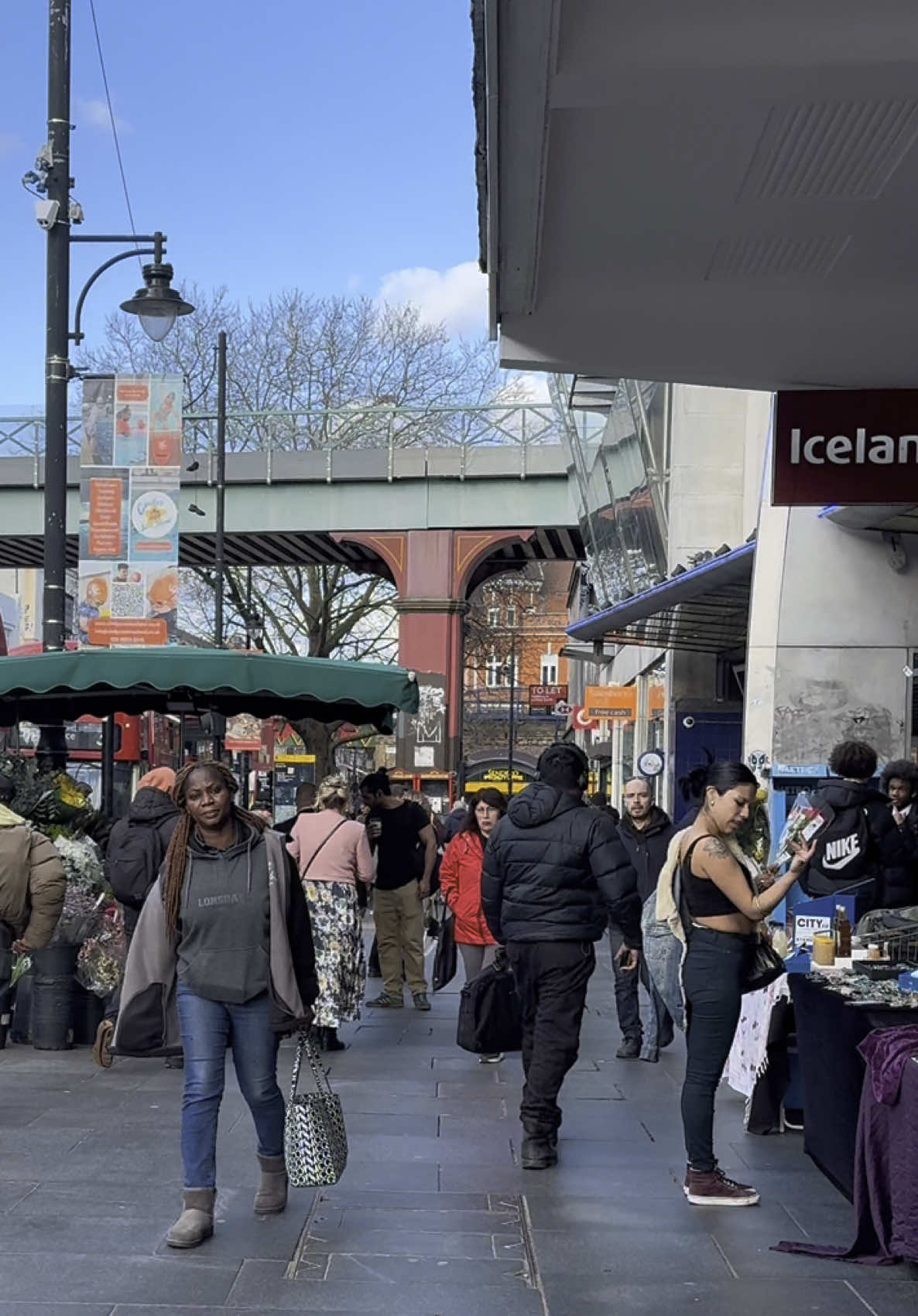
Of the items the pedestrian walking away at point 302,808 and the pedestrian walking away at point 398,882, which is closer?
the pedestrian walking away at point 302,808

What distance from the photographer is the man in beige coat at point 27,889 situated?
8484 millimetres

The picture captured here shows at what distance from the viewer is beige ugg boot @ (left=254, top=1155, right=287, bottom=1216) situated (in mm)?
6836

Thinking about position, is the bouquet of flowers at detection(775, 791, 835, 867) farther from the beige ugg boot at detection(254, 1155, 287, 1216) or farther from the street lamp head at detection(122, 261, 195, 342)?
the street lamp head at detection(122, 261, 195, 342)

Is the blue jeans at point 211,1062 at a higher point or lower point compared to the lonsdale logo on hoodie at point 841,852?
lower

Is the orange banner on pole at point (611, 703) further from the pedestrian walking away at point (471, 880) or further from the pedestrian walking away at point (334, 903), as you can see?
the pedestrian walking away at point (334, 903)

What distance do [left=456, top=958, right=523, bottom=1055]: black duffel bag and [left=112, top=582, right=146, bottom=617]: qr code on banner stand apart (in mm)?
8805

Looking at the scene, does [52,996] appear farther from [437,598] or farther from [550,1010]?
[437,598]

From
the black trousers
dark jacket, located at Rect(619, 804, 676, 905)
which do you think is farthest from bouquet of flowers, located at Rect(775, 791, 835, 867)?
dark jacket, located at Rect(619, 804, 676, 905)

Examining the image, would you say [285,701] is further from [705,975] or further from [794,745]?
[705,975]

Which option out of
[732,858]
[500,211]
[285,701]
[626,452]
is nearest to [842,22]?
[500,211]

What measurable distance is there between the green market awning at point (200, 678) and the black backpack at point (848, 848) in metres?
4.21

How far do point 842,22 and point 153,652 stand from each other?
820 centimetres

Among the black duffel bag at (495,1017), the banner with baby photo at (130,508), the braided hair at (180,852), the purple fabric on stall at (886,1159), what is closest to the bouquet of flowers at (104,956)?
the black duffel bag at (495,1017)

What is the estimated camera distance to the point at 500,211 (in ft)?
18.6
